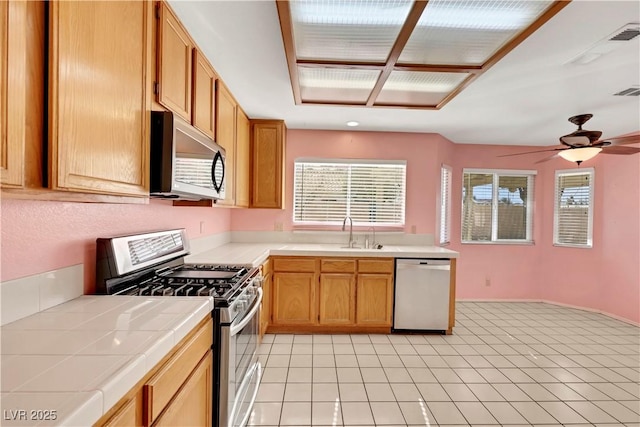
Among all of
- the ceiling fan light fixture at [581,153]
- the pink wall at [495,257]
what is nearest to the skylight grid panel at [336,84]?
the ceiling fan light fixture at [581,153]

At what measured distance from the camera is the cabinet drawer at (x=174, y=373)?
3.04 feet

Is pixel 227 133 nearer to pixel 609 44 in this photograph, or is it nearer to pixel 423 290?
pixel 423 290

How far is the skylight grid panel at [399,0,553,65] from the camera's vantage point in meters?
1.45

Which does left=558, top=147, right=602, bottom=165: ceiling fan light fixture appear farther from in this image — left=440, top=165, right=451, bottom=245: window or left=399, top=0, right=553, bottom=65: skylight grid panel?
left=399, top=0, right=553, bottom=65: skylight grid panel

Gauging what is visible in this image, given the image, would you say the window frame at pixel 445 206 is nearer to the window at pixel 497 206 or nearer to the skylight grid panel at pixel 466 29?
the window at pixel 497 206

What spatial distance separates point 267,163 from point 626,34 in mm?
3017

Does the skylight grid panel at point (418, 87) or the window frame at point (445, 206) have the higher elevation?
the skylight grid panel at point (418, 87)

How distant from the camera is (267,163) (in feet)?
11.9

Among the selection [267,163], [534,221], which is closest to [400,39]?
[267,163]

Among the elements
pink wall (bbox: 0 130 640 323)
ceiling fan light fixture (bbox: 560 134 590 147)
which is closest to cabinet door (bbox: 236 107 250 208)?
pink wall (bbox: 0 130 640 323)

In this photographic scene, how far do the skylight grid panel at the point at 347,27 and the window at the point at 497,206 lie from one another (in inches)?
Result: 133

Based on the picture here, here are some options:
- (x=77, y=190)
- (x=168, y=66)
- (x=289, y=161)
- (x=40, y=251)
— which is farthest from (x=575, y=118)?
(x=40, y=251)

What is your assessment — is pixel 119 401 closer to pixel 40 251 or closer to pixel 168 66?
pixel 40 251

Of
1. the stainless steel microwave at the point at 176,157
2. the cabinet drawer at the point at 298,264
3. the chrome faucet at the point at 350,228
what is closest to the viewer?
the stainless steel microwave at the point at 176,157
